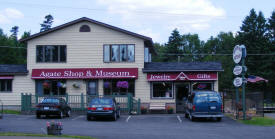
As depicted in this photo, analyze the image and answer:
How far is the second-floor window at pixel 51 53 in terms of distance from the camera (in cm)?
3428

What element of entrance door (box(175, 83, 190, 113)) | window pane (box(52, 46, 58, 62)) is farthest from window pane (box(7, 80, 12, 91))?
entrance door (box(175, 83, 190, 113))

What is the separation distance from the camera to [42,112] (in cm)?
2711

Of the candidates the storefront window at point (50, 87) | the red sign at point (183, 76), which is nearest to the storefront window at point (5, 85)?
the storefront window at point (50, 87)

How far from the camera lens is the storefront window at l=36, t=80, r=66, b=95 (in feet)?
112

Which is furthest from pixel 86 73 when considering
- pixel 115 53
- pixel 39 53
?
pixel 39 53

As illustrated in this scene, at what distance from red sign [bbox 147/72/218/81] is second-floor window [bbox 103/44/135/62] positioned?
8.23 feet

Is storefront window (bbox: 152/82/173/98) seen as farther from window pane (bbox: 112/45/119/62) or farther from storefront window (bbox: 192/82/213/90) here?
window pane (bbox: 112/45/119/62)

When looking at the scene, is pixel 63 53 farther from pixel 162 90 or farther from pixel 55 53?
pixel 162 90

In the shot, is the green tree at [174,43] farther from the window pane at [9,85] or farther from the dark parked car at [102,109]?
the dark parked car at [102,109]

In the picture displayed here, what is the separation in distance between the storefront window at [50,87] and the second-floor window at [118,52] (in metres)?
4.20

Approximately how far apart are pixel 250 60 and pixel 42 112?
4184 cm

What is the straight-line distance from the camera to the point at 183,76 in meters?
32.6

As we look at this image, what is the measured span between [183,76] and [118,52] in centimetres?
562

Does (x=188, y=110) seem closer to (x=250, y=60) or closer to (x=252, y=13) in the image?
(x=250, y=60)
